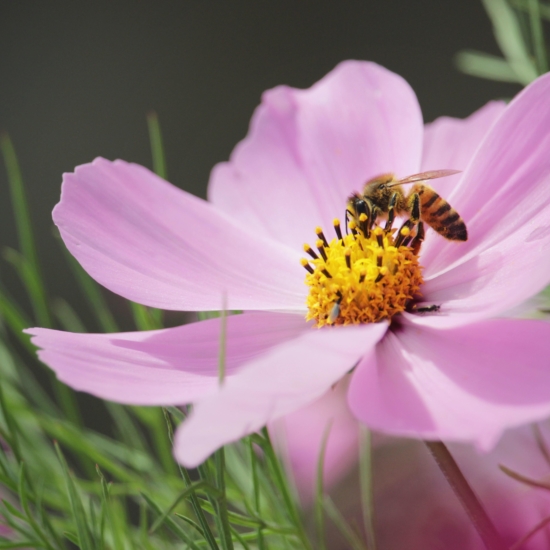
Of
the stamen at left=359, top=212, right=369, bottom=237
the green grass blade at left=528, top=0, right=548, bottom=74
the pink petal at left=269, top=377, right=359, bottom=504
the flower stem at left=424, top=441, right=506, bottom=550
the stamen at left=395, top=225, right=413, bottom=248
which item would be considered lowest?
the pink petal at left=269, top=377, right=359, bottom=504

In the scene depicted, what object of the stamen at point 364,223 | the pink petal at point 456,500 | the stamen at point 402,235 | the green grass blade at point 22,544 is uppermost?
the stamen at point 364,223

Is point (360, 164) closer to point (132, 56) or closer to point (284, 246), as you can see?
point (284, 246)

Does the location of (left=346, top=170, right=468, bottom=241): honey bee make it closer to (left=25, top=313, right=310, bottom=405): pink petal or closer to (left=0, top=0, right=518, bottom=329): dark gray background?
(left=25, top=313, right=310, bottom=405): pink petal

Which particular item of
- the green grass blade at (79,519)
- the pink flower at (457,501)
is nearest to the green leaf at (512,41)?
the pink flower at (457,501)

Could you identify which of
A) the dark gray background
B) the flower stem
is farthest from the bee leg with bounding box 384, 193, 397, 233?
the dark gray background

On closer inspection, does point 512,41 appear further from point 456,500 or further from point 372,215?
point 456,500

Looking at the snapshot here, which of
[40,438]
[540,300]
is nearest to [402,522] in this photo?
[540,300]

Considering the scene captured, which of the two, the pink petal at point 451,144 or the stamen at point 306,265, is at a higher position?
the pink petal at point 451,144

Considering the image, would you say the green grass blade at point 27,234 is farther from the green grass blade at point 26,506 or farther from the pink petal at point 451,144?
the pink petal at point 451,144
